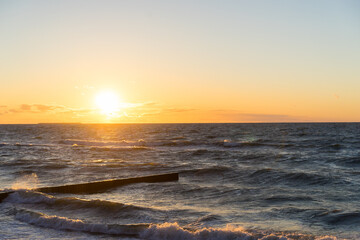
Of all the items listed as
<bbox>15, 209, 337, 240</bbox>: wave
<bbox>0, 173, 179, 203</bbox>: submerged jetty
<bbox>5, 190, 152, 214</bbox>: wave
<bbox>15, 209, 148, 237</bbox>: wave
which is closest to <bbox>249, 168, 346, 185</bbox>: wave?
<bbox>0, 173, 179, 203</bbox>: submerged jetty

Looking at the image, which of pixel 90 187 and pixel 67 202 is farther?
pixel 90 187

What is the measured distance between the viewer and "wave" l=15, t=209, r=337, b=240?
360 inches

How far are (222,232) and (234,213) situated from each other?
2461 millimetres

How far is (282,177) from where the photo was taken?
19.1 metres

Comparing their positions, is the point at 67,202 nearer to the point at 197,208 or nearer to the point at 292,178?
the point at 197,208

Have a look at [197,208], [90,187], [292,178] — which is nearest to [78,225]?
[197,208]

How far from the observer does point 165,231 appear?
947cm

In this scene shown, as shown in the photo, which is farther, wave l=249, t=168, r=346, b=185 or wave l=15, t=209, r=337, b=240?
wave l=249, t=168, r=346, b=185

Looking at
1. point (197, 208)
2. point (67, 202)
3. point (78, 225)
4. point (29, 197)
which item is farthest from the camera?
point (29, 197)

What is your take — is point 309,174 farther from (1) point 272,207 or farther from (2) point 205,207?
(2) point 205,207

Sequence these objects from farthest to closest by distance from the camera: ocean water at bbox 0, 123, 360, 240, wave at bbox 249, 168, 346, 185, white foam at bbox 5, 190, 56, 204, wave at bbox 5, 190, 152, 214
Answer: wave at bbox 249, 168, 346, 185, white foam at bbox 5, 190, 56, 204, wave at bbox 5, 190, 152, 214, ocean water at bbox 0, 123, 360, 240

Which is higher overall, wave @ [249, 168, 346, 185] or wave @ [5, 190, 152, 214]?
wave @ [5, 190, 152, 214]

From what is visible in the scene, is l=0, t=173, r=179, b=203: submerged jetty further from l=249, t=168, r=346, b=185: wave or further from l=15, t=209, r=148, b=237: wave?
l=249, t=168, r=346, b=185: wave

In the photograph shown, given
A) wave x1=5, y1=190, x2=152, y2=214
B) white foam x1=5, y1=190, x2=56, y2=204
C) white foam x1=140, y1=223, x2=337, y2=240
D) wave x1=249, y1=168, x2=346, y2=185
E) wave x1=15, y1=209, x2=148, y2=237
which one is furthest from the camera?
wave x1=249, y1=168, x2=346, y2=185
